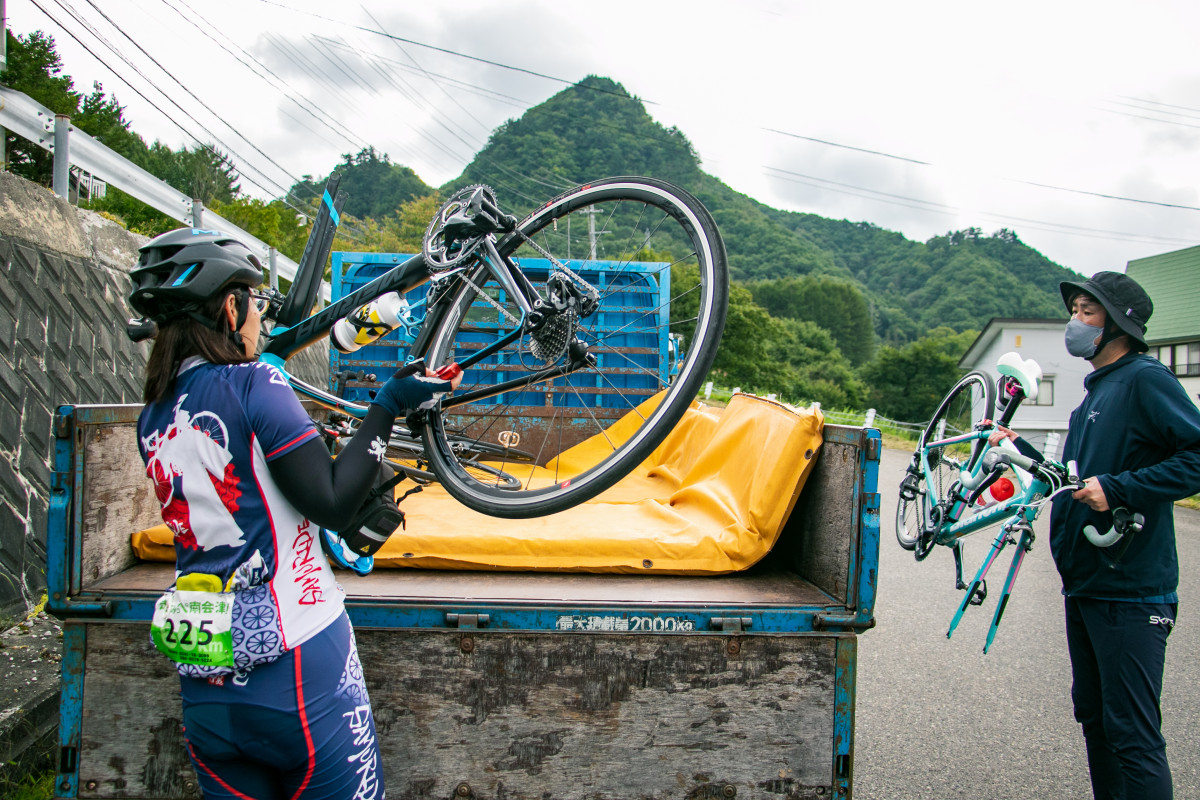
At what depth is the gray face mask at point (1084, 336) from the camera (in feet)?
9.57

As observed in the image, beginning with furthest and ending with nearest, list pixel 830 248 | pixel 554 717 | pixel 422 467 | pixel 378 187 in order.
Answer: pixel 830 248
pixel 378 187
pixel 422 467
pixel 554 717

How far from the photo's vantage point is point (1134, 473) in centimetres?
257

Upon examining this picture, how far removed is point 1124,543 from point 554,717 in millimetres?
2116

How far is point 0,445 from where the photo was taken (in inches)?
160

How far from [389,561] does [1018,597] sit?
20.8ft

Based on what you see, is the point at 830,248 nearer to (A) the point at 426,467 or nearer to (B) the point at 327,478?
(A) the point at 426,467

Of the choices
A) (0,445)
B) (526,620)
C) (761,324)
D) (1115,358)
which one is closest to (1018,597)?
(1115,358)

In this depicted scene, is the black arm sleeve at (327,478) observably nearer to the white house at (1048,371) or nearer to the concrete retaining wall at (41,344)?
the concrete retaining wall at (41,344)

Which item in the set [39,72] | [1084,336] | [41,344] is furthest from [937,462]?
[39,72]

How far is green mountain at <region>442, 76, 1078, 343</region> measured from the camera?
42.2m

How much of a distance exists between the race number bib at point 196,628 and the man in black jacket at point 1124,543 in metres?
2.82

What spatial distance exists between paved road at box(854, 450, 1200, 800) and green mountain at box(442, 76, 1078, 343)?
3146cm

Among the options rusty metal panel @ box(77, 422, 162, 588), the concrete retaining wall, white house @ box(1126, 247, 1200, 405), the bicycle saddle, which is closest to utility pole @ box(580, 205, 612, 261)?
rusty metal panel @ box(77, 422, 162, 588)

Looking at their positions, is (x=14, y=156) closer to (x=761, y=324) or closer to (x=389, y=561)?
(x=389, y=561)
